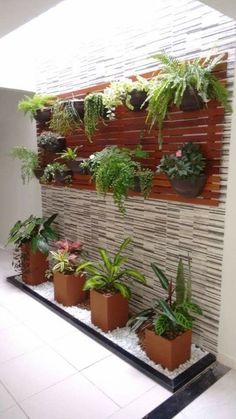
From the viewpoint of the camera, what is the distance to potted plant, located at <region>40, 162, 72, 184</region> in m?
3.43

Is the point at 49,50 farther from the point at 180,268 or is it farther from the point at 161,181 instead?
the point at 180,268

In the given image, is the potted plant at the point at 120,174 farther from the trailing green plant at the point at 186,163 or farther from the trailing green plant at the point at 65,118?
the trailing green plant at the point at 65,118

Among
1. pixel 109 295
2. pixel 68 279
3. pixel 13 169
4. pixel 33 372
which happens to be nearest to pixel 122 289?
pixel 109 295

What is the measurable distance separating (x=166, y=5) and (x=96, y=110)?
1.02 meters

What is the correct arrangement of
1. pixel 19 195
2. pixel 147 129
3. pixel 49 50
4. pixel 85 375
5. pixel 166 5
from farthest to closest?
pixel 19 195
pixel 49 50
pixel 147 129
pixel 166 5
pixel 85 375

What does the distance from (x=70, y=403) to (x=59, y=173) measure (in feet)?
7.37

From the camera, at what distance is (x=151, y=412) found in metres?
1.92

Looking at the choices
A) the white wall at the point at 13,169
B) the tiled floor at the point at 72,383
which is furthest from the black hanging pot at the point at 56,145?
the tiled floor at the point at 72,383

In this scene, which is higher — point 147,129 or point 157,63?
point 157,63

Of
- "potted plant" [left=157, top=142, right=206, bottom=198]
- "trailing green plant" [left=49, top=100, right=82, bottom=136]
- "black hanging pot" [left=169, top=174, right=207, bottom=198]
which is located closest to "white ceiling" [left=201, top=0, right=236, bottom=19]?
"potted plant" [left=157, top=142, right=206, bottom=198]

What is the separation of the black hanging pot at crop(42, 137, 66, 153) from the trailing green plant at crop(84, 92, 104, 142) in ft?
2.23

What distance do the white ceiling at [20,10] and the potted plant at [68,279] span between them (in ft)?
7.13

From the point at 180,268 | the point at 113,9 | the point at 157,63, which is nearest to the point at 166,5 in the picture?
the point at 157,63

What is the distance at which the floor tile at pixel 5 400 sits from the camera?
196cm
